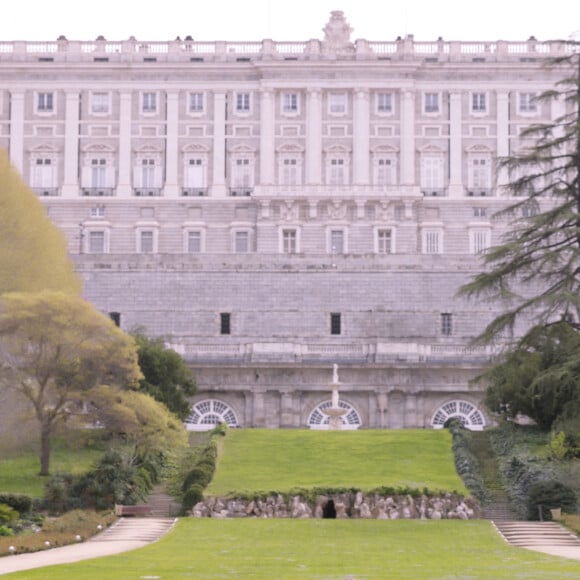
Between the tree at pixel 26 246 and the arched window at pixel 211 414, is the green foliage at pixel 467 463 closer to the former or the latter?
the arched window at pixel 211 414

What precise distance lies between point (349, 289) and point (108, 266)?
12.2 metres

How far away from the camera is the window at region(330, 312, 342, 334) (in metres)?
77.6

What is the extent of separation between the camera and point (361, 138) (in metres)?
97.8

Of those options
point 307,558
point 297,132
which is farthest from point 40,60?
point 307,558

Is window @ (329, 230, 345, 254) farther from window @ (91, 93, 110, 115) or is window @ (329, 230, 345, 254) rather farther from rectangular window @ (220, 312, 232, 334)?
rectangular window @ (220, 312, 232, 334)

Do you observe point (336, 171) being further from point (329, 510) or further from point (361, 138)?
point (329, 510)

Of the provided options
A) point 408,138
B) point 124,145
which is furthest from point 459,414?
point 124,145

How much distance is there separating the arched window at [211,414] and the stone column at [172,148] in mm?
28767

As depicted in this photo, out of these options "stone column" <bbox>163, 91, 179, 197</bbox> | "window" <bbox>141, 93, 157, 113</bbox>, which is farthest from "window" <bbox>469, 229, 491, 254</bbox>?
"window" <bbox>141, 93, 157, 113</bbox>

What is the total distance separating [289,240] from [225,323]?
17609 mm

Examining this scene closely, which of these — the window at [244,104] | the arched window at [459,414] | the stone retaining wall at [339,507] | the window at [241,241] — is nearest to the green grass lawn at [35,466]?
the stone retaining wall at [339,507]

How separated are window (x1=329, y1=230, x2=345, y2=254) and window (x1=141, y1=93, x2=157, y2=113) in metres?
14.2

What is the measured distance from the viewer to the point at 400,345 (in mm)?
71625

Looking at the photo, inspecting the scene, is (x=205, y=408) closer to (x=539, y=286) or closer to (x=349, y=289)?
(x=349, y=289)
